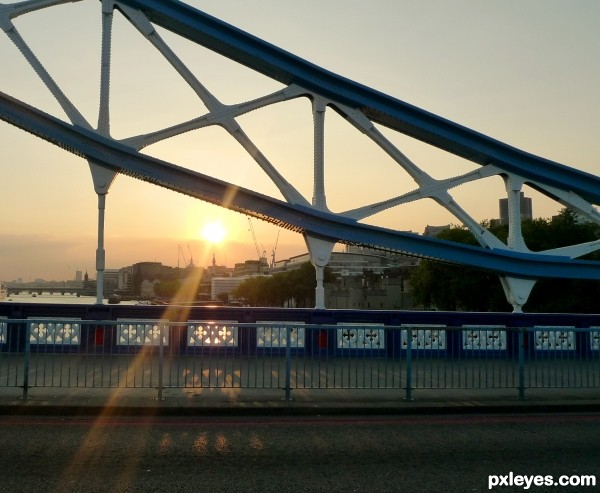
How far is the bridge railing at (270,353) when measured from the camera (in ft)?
35.9

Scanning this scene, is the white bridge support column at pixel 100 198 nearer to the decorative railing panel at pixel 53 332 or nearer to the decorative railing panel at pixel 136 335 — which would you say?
the decorative railing panel at pixel 136 335

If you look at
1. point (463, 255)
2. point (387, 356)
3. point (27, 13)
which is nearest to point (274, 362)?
point (387, 356)

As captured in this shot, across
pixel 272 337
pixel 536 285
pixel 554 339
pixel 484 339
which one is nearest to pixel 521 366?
pixel 484 339

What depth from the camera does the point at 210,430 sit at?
860 cm

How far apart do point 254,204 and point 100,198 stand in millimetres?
3639

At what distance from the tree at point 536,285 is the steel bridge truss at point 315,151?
21.3 m

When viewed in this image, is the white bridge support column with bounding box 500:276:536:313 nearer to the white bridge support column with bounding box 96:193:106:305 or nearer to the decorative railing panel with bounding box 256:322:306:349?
the decorative railing panel with bounding box 256:322:306:349

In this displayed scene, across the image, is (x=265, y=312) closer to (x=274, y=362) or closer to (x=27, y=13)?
(x=274, y=362)

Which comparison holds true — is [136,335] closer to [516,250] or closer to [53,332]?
[53,332]

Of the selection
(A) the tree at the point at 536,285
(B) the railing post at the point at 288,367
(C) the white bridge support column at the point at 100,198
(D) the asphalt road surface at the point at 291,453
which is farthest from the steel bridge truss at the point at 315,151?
(A) the tree at the point at 536,285

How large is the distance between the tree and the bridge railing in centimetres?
2744

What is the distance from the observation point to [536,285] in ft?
158

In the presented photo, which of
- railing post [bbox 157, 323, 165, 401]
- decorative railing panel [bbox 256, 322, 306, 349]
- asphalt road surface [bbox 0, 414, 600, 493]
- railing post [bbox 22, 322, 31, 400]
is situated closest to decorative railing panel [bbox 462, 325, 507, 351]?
asphalt road surface [bbox 0, 414, 600, 493]

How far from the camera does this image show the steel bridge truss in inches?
634
